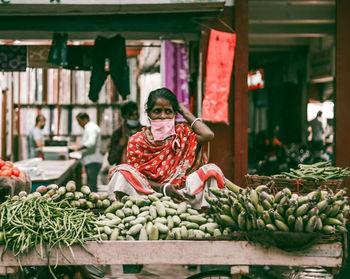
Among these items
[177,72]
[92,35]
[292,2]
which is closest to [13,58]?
[92,35]

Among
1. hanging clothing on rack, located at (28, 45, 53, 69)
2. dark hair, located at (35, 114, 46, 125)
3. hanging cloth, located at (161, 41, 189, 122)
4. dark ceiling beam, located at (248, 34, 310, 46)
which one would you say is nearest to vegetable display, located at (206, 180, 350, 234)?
hanging cloth, located at (161, 41, 189, 122)

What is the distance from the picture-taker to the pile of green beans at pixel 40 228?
3.45 m

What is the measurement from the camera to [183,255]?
11.4 ft

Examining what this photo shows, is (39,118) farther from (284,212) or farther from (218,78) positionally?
(284,212)

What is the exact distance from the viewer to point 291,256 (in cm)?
347

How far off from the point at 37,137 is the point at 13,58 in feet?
12.9

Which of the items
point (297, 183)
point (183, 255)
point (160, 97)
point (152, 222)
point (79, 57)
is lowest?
point (183, 255)

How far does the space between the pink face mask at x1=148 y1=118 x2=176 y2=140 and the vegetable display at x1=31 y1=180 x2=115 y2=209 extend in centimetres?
111

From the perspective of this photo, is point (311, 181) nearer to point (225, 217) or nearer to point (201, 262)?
point (225, 217)

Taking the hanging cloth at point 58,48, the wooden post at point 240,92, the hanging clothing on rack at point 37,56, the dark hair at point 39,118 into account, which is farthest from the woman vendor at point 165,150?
the dark hair at point 39,118

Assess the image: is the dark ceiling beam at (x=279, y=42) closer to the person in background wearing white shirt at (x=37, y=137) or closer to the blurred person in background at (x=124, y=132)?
the person in background wearing white shirt at (x=37, y=137)

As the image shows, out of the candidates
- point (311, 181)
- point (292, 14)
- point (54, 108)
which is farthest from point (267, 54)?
point (311, 181)

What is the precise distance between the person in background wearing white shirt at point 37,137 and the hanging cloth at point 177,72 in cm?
489

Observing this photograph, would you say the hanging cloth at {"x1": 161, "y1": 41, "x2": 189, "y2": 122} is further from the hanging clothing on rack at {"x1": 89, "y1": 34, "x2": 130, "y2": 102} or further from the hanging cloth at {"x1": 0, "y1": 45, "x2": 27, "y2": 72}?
the hanging cloth at {"x1": 0, "y1": 45, "x2": 27, "y2": 72}
